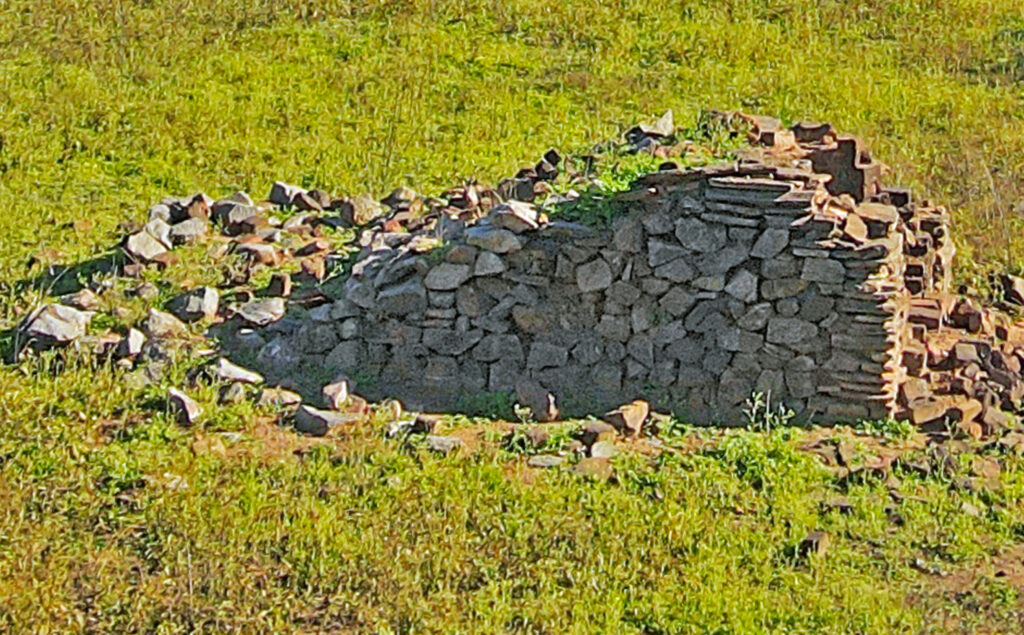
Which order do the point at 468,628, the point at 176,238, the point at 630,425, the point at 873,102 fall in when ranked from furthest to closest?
the point at 873,102 → the point at 176,238 → the point at 630,425 → the point at 468,628

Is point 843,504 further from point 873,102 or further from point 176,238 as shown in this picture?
point 873,102

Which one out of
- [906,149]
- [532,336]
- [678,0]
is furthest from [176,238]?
[678,0]

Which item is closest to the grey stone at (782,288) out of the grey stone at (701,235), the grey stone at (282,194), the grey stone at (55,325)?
the grey stone at (701,235)

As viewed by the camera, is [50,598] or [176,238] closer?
[50,598]

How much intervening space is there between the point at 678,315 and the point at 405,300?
149 centimetres

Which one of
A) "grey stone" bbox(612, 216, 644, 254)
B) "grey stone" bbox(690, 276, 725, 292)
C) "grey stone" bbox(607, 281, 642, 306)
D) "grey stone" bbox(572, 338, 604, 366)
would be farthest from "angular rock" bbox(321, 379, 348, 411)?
"grey stone" bbox(690, 276, 725, 292)

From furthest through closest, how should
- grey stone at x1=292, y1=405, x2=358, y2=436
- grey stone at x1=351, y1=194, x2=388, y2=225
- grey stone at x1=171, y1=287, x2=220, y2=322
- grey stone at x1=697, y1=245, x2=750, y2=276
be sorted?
grey stone at x1=351, y1=194, x2=388, y2=225 < grey stone at x1=171, y1=287, x2=220, y2=322 < grey stone at x1=697, y1=245, x2=750, y2=276 < grey stone at x1=292, y1=405, x2=358, y2=436

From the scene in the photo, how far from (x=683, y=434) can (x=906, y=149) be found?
6.75 m

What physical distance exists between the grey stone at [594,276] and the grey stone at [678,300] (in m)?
0.32

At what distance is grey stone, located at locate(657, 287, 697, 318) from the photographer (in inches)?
374

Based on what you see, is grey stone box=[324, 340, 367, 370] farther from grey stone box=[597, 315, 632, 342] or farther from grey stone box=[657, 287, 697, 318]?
grey stone box=[657, 287, 697, 318]

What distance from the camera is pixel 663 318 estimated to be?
31.3 feet

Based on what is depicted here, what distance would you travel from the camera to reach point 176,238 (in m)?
11.9

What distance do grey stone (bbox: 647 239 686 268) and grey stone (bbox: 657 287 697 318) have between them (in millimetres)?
166
